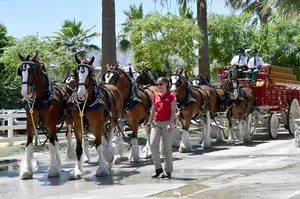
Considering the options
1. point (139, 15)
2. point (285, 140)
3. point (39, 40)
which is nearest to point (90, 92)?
point (285, 140)

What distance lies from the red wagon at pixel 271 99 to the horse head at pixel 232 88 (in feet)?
2.90

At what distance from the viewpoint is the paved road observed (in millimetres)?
9636

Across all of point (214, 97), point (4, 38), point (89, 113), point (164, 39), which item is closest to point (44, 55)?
point (164, 39)

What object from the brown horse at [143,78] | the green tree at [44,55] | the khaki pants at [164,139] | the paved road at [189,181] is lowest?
the paved road at [189,181]

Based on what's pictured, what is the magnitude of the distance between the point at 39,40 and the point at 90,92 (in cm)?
1355

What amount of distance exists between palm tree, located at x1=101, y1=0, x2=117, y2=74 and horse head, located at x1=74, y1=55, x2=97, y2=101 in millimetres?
8269

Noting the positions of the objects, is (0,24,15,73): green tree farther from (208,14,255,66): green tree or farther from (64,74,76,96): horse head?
(64,74,76,96): horse head

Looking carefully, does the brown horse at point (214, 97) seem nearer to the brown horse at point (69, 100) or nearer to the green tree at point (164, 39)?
the brown horse at point (69, 100)

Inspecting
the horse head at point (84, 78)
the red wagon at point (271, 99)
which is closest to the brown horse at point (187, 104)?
the red wagon at point (271, 99)

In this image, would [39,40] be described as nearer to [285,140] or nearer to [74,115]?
[285,140]

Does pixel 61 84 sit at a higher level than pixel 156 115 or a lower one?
higher

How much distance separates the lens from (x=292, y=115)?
75.6 ft

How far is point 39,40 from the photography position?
980 inches

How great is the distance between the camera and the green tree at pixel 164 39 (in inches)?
1071
